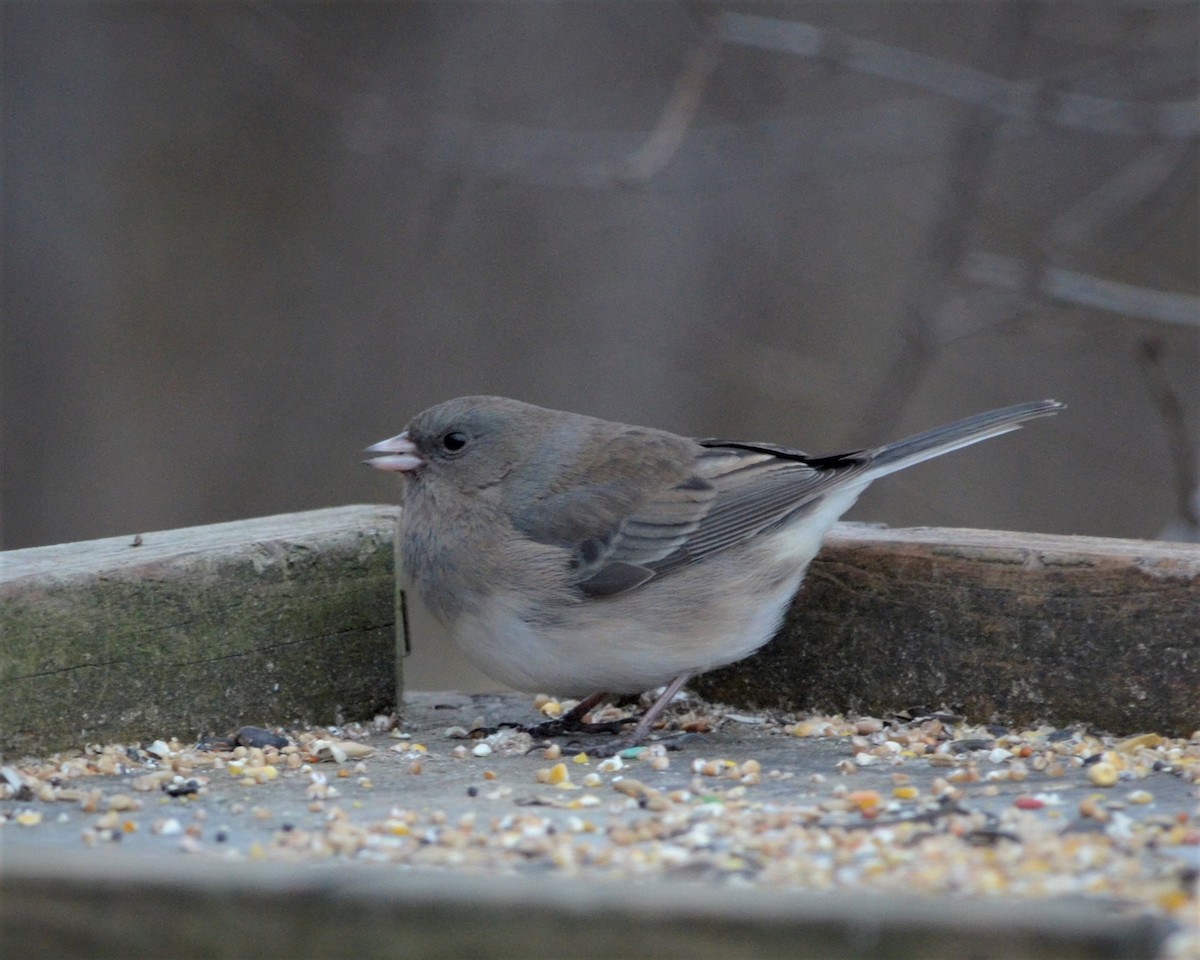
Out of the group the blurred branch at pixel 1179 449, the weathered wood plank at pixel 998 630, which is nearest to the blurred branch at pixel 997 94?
the blurred branch at pixel 1179 449

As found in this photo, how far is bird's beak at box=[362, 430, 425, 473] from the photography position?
371 cm

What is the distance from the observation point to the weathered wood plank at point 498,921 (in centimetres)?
143

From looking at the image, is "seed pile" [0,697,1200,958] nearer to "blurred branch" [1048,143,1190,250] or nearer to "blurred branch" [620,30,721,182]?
"blurred branch" [620,30,721,182]

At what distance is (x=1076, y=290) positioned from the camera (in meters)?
4.32

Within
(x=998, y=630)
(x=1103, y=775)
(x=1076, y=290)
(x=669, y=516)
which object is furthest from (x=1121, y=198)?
(x=1103, y=775)

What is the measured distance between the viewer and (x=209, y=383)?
25.4 feet

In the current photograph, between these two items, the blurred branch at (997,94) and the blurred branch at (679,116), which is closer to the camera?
the blurred branch at (997,94)

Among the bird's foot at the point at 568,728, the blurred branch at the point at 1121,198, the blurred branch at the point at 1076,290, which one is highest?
the blurred branch at the point at 1121,198

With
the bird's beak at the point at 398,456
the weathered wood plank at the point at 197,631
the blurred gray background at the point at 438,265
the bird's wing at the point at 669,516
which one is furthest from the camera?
the blurred gray background at the point at 438,265

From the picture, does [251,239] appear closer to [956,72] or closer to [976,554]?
[956,72]

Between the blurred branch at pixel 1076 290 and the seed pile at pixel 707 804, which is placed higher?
the blurred branch at pixel 1076 290

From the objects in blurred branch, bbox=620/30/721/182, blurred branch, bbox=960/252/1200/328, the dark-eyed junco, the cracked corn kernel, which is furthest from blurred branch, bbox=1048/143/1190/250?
the cracked corn kernel

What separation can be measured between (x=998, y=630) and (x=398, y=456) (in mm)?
1541

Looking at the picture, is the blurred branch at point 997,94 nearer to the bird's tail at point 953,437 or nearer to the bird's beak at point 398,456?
the bird's tail at point 953,437
